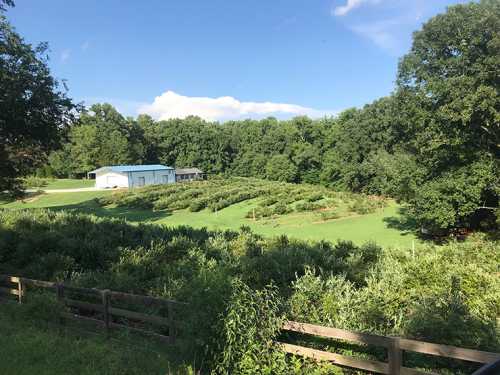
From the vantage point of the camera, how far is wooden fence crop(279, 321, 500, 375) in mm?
4848

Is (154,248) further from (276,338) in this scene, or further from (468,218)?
(468,218)

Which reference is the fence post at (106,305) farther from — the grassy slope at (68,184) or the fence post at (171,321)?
the grassy slope at (68,184)

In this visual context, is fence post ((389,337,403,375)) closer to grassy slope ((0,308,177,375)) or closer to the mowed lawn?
grassy slope ((0,308,177,375))

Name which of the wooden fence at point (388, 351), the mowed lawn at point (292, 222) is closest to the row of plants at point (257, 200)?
the mowed lawn at point (292, 222)

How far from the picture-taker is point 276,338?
625cm

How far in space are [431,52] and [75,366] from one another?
1091 inches

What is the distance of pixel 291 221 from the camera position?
40.1 metres

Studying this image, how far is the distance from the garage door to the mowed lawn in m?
19.3

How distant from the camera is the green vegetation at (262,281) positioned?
579 cm

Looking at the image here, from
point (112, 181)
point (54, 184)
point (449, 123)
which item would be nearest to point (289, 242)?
point (449, 123)

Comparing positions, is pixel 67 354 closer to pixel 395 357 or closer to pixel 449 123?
pixel 395 357

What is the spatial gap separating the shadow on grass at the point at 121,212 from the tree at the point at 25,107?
1957 cm

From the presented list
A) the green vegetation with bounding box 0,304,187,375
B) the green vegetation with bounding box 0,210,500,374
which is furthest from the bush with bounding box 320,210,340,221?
the green vegetation with bounding box 0,304,187,375

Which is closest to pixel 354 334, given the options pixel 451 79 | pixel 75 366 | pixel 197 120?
pixel 75 366
